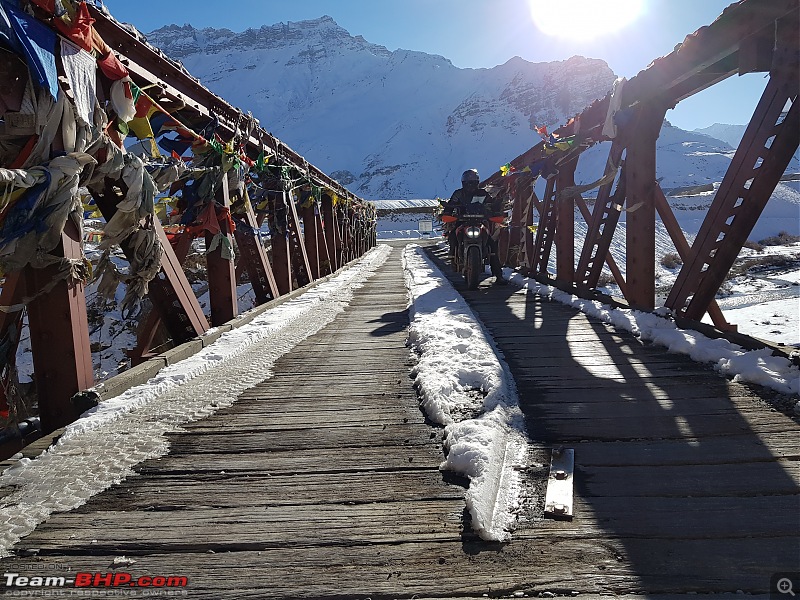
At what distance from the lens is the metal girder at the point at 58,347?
234 centimetres

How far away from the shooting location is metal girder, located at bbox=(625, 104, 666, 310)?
14.2 ft

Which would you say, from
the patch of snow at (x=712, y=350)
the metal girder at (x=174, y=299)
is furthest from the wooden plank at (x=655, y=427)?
the metal girder at (x=174, y=299)

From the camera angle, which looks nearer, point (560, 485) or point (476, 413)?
point (560, 485)

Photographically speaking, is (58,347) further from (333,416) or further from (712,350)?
(712,350)

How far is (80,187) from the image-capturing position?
2.45 m

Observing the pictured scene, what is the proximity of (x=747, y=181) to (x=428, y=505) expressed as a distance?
3.03m

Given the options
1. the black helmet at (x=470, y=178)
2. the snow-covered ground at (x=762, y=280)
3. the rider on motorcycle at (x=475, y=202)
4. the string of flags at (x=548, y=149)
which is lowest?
the snow-covered ground at (x=762, y=280)

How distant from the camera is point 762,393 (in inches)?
90.2

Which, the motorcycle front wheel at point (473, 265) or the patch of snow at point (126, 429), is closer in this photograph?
the patch of snow at point (126, 429)

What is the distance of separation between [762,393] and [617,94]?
3490 mm

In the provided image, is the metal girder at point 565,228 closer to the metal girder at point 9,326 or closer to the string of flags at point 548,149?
the string of flags at point 548,149

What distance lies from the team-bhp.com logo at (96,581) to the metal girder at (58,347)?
4.05ft

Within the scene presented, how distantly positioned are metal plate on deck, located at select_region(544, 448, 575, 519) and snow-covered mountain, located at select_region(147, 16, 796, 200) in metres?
86.8

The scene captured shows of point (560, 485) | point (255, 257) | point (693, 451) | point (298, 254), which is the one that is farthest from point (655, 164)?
point (298, 254)
